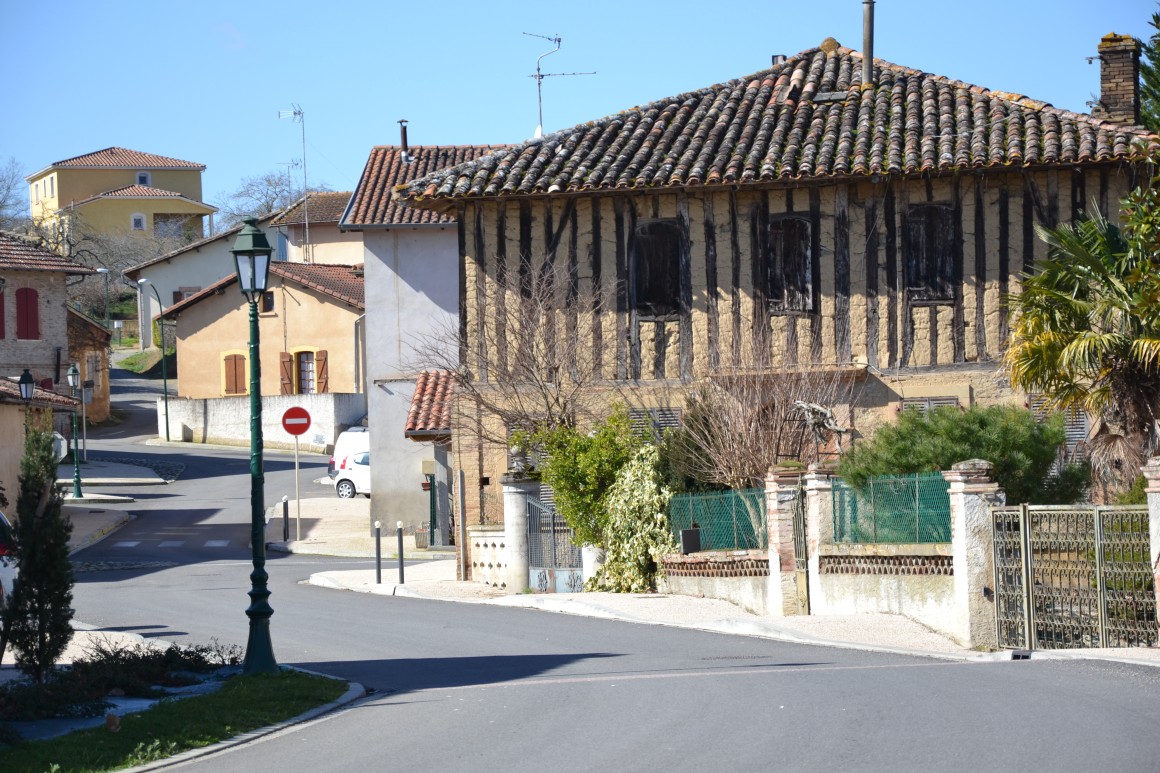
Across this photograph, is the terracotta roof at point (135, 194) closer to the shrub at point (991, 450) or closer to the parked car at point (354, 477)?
the parked car at point (354, 477)

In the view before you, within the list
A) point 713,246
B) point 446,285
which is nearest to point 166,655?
point 713,246

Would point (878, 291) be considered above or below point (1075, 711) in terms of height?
above

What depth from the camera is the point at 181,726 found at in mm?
10500

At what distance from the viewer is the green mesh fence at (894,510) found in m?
17.0

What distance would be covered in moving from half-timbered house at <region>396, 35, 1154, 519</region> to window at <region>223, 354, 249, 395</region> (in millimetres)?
35163

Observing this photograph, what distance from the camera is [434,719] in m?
11.1

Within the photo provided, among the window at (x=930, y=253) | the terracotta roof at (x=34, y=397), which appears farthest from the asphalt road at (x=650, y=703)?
the terracotta roof at (x=34, y=397)

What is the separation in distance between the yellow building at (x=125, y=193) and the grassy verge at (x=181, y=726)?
82.2 m

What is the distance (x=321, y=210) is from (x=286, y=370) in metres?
11.9

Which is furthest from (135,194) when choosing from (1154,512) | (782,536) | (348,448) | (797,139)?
(1154,512)

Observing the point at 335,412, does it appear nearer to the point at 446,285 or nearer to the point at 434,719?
the point at 446,285

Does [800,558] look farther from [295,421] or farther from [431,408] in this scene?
[295,421]

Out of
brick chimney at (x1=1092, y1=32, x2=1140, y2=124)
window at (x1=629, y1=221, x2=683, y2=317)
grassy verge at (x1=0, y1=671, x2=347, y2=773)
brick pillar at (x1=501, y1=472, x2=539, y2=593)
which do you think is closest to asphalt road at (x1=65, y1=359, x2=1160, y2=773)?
grassy verge at (x1=0, y1=671, x2=347, y2=773)

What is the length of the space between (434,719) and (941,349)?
15.9 metres
